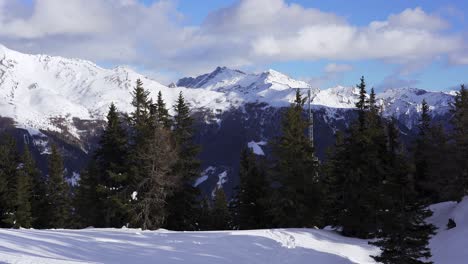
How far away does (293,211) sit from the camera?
125ft

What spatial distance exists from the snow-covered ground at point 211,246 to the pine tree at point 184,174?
1307 centimetres

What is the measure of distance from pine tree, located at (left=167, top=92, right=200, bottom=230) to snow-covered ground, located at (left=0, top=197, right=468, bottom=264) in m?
13.1

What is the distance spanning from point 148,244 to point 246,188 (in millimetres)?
21064

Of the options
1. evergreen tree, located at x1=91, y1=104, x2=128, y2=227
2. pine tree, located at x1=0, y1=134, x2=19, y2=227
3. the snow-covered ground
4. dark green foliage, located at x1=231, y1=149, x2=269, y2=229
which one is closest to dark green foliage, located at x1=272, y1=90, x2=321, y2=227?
the snow-covered ground

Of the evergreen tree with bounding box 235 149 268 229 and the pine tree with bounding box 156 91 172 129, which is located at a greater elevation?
the pine tree with bounding box 156 91 172 129

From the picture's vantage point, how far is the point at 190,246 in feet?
84.6

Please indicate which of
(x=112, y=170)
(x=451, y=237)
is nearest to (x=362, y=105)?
(x=451, y=237)

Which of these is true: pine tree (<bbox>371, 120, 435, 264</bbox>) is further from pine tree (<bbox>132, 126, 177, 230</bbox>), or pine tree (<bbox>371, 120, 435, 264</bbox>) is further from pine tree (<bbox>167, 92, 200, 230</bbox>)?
pine tree (<bbox>167, 92, 200, 230</bbox>)

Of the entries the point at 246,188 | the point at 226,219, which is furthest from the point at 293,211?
the point at 226,219

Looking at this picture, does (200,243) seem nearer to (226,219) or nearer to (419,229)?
(419,229)

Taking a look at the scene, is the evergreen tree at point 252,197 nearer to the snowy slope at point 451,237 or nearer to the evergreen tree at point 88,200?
the evergreen tree at point 88,200

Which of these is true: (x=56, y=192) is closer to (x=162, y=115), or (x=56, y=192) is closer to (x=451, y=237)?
(x=162, y=115)

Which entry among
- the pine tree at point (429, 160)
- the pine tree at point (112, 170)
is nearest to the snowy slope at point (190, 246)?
the pine tree at point (429, 160)

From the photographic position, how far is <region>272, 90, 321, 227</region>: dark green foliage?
37.4 meters
